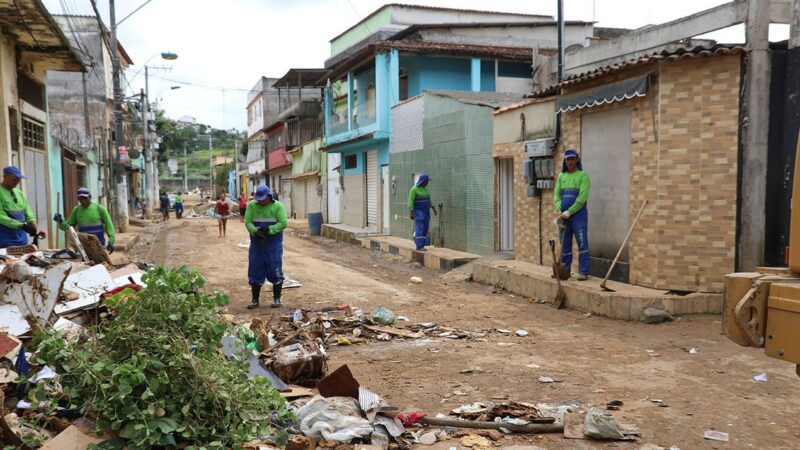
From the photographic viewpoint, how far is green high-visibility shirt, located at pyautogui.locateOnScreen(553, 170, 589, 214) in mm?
A: 9453

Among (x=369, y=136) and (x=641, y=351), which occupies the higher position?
(x=369, y=136)

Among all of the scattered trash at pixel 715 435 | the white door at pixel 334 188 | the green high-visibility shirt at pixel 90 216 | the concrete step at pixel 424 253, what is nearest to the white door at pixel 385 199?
the concrete step at pixel 424 253

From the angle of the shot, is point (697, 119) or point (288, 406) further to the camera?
point (697, 119)

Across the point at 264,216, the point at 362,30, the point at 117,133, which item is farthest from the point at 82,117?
the point at 264,216

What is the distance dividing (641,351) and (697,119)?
133 inches

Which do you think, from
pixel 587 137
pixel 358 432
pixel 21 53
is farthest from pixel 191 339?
pixel 21 53

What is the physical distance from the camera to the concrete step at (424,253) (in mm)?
13672

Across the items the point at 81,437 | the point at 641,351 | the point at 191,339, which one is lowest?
the point at 641,351

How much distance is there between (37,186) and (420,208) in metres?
8.15

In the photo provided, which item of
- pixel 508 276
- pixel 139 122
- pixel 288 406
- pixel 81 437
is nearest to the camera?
pixel 81 437

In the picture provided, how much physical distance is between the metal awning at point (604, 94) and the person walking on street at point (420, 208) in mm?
4791

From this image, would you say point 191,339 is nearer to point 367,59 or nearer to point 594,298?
point 594,298

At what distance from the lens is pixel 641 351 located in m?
6.79

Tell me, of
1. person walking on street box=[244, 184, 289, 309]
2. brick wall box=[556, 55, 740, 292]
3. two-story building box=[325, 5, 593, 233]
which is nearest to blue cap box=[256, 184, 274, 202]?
person walking on street box=[244, 184, 289, 309]
